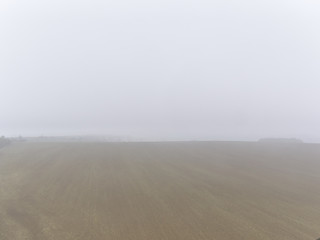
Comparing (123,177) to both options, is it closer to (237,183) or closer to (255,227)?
(237,183)

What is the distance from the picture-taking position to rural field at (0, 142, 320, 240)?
11.6 meters

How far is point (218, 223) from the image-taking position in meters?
12.6

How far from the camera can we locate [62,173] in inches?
945

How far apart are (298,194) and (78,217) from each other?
1605 centimetres

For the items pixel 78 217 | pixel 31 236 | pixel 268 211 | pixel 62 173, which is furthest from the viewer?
pixel 62 173

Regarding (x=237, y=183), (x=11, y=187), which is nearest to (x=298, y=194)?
(x=237, y=183)

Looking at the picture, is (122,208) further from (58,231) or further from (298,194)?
Result: (298,194)

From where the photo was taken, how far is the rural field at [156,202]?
38.2ft

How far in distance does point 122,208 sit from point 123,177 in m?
8.18

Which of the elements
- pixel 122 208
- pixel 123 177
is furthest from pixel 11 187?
pixel 122 208

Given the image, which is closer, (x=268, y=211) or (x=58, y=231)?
(x=58, y=231)

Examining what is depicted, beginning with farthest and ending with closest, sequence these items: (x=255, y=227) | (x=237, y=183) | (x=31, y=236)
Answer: (x=237, y=183), (x=255, y=227), (x=31, y=236)

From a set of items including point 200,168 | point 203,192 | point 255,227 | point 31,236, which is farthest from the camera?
point 200,168

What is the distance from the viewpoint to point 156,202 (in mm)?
15875
